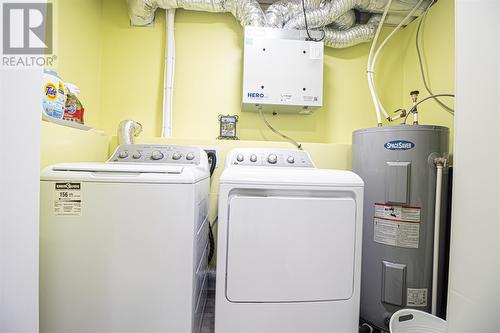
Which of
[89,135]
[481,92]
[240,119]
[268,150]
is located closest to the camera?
[481,92]

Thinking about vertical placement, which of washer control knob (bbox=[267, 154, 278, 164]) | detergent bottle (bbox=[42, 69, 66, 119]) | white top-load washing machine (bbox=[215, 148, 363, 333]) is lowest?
white top-load washing machine (bbox=[215, 148, 363, 333])

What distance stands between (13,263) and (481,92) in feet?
4.84

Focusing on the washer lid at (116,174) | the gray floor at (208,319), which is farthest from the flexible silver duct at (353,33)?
the gray floor at (208,319)

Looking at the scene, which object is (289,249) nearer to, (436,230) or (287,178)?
(287,178)

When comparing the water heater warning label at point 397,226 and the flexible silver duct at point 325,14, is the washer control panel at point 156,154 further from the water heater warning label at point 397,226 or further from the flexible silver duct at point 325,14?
the flexible silver duct at point 325,14

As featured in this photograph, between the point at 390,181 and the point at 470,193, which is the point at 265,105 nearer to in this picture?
the point at 390,181

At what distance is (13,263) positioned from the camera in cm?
68

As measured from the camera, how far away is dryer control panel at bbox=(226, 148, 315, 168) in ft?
4.67

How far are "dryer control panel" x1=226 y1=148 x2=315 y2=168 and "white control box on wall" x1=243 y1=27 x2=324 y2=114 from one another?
0.42 metres

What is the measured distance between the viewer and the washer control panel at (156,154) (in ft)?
4.32

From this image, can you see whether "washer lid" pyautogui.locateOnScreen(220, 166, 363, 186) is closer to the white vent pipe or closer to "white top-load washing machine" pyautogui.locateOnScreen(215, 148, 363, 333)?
"white top-load washing machine" pyautogui.locateOnScreen(215, 148, 363, 333)

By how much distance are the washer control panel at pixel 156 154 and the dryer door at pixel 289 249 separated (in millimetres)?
568

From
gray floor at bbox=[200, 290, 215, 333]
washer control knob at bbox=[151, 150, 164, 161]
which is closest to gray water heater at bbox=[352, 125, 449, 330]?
gray floor at bbox=[200, 290, 215, 333]

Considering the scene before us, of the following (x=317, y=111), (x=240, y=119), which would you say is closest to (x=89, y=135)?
(x=240, y=119)
